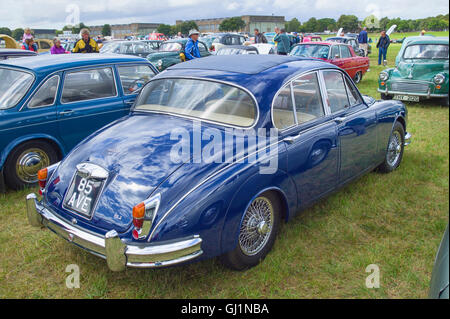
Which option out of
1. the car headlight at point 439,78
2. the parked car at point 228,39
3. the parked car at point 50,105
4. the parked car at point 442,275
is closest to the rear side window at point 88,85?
the parked car at point 50,105

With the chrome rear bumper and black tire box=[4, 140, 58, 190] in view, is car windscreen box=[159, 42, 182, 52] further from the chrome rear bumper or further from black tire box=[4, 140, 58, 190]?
the chrome rear bumper

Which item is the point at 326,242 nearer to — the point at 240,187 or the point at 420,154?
the point at 240,187

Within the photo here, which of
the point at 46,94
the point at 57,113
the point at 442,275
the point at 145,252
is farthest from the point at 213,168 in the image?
the point at 46,94

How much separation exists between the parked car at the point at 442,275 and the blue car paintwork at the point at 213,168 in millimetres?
1398

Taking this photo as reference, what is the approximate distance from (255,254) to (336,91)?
6.80 ft

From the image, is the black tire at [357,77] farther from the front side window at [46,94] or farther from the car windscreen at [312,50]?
the front side window at [46,94]

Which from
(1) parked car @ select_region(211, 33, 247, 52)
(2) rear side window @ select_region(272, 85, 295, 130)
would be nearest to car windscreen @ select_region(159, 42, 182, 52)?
(1) parked car @ select_region(211, 33, 247, 52)

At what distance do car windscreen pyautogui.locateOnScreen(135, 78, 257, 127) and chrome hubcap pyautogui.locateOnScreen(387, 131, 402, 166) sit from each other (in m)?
2.64

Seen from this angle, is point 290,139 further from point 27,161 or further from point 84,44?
point 84,44

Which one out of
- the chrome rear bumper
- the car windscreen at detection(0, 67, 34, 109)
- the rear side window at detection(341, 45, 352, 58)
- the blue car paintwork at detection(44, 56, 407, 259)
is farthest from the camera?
the rear side window at detection(341, 45, 352, 58)

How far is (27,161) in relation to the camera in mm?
4766

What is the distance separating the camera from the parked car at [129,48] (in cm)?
1503

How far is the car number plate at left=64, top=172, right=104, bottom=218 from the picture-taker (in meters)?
2.86
